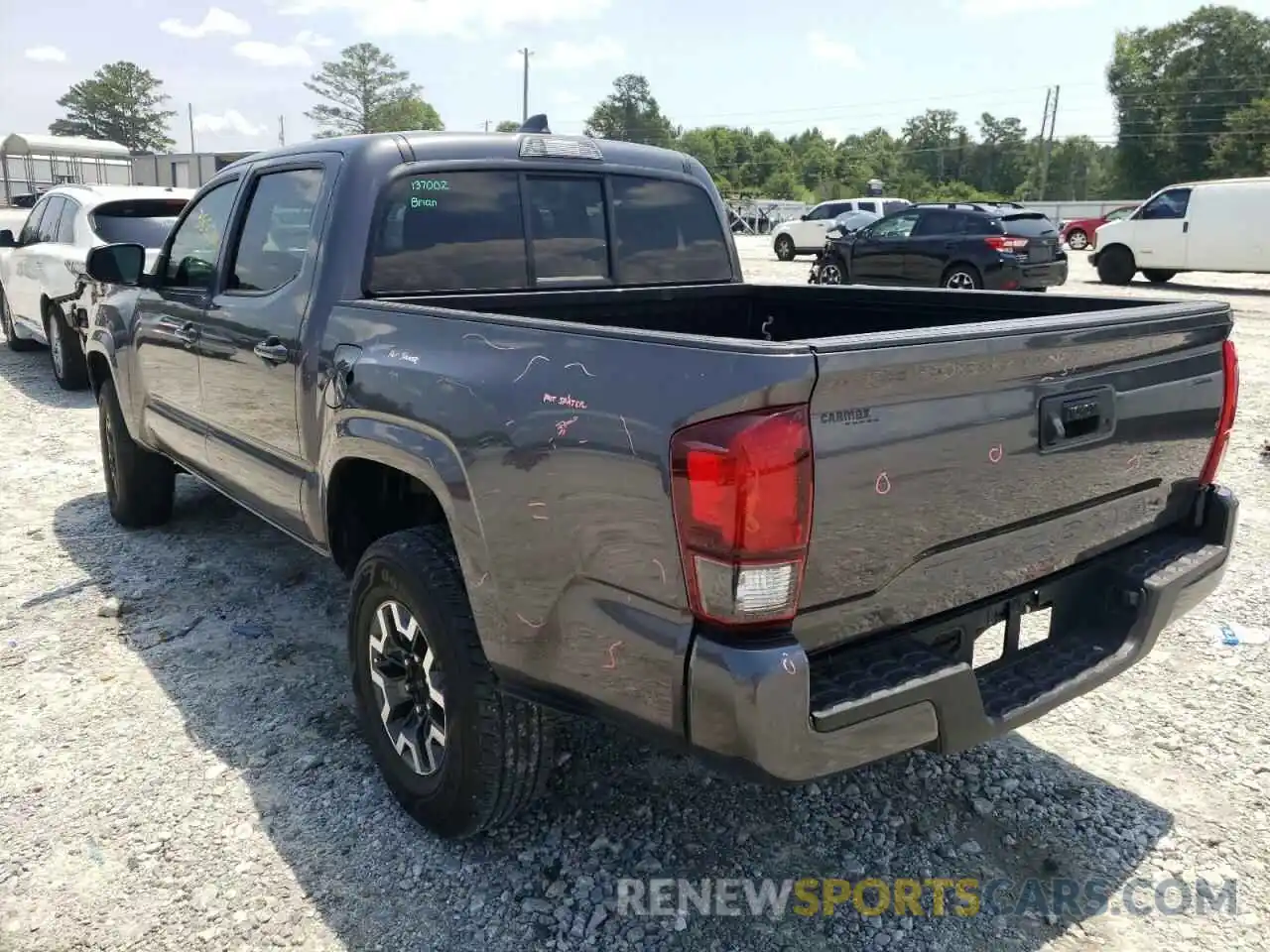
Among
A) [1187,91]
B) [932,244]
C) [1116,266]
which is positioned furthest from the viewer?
[1187,91]

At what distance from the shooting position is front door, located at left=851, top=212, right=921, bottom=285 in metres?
16.8

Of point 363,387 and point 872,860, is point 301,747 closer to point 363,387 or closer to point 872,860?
point 363,387

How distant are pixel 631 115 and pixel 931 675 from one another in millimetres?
108207

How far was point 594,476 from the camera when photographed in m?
2.14

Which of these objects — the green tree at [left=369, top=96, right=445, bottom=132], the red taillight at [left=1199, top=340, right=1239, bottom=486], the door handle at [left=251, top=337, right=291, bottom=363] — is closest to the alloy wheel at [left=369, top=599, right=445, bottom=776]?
the door handle at [left=251, top=337, right=291, bottom=363]

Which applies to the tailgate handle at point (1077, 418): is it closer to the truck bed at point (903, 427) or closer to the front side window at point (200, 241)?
the truck bed at point (903, 427)

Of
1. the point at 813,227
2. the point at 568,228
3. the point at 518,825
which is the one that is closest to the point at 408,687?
the point at 518,825

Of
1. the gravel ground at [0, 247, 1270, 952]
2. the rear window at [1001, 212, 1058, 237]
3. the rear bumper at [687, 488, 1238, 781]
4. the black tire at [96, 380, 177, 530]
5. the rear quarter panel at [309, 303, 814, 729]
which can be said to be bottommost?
the gravel ground at [0, 247, 1270, 952]

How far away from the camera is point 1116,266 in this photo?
19.9 metres

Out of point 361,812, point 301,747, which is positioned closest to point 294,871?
point 361,812

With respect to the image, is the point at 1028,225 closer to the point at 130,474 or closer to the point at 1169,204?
A: the point at 1169,204

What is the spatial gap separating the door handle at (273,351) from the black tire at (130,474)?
205 cm

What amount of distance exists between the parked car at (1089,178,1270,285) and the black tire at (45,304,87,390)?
18.1 meters

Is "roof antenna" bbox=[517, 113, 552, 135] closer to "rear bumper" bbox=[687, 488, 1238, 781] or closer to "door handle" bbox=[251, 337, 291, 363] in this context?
"door handle" bbox=[251, 337, 291, 363]
